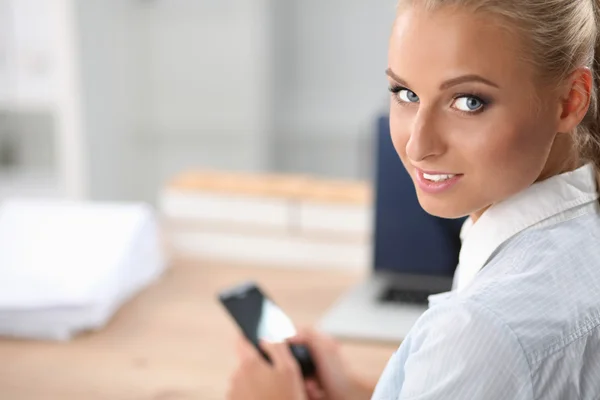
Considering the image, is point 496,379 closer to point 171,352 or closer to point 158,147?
point 171,352

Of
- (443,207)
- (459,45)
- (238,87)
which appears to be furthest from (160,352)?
(238,87)

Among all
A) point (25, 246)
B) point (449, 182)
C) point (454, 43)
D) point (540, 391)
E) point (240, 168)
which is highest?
point (454, 43)

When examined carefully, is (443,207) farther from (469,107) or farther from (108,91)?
(108,91)

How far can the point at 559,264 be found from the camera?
0.68 meters

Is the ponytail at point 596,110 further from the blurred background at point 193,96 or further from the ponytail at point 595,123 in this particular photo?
the blurred background at point 193,96

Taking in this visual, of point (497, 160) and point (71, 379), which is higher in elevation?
point (497, 160)

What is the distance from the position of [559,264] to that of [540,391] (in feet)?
0.33

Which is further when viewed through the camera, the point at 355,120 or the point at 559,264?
the point at 355,120

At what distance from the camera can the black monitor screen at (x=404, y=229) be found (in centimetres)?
148

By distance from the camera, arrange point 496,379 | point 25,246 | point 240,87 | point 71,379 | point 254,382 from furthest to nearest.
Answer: point 240,87
point 25,246
point 71,379
point 254,382
point 496,379

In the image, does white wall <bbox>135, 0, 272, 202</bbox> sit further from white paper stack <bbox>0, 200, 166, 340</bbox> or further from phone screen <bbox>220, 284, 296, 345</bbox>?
phone screen <bbox>220, 284, 296, 345</bbox>

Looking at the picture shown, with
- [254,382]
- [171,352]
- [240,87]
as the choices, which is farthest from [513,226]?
[240,87]

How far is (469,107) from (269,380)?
48 centimetres

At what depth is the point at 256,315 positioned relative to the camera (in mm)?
1189
